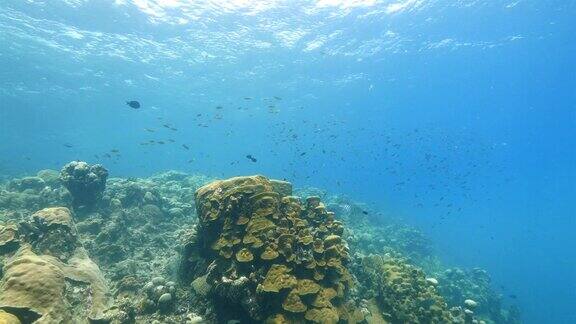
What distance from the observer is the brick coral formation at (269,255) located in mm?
7156

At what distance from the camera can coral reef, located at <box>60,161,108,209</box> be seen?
15555 mm

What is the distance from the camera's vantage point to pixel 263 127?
10575 centimetres

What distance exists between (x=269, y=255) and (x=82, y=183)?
39.2ft

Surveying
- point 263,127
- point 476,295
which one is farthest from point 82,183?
point 263,127

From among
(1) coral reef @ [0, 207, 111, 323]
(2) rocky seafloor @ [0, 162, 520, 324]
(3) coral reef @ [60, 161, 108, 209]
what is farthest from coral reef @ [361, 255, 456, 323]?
(3) coral reef @ [60, 161, 108, 209]

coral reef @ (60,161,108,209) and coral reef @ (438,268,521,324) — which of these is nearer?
coral reef @ (60,161,108,209)

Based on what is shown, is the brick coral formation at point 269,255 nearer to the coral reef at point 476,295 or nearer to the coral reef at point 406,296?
the coral reef at point 406,296

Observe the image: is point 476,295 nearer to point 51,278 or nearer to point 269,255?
point 269,255

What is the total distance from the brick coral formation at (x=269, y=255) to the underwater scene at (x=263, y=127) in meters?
0.05

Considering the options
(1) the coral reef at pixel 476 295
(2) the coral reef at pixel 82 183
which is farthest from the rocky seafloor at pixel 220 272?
(1) the coral reef at pixel 476 295

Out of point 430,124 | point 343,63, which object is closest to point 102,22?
point 343,63

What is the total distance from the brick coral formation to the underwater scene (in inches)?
1.8

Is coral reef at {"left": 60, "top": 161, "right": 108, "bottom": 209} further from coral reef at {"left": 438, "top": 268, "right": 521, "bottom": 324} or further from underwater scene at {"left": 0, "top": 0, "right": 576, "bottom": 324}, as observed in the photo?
coral reef at {"left": 438, "top": 268, "right": 521, "bottom": 324}

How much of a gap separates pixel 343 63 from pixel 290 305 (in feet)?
144
